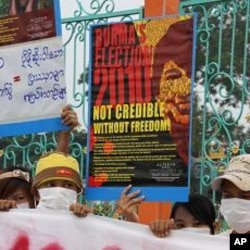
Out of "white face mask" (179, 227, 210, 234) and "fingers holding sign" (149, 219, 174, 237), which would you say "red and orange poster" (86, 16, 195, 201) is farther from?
"fingers holding sign" (149, 219, 174, 237)

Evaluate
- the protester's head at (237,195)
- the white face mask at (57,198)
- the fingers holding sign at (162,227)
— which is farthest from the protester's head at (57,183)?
the protester's head at (237,195)

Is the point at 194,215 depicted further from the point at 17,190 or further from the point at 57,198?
the point at 17,190

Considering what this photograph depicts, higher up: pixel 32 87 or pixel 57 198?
pixel 32 87

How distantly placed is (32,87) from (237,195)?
122 cm

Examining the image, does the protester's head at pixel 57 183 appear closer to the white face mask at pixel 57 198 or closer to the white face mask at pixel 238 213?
the white face mask at pixel 57 198

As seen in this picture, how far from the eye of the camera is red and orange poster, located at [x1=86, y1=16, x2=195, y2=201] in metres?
3.37

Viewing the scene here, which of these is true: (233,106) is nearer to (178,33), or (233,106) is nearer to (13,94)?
(178,33)

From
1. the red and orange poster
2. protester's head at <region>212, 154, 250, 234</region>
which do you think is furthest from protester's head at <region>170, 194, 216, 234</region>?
protester's head at <region>212, 154, 250, 234</region>

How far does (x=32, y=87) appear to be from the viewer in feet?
11.8

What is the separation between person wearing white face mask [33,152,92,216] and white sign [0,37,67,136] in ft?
1.04

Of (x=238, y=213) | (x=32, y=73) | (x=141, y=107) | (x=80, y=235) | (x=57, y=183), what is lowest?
(x=80, y=235)

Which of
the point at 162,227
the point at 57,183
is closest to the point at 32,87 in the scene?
the point at 57,183

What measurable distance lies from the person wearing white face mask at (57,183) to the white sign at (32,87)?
32 cm

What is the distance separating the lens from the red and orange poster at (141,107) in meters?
3.37
